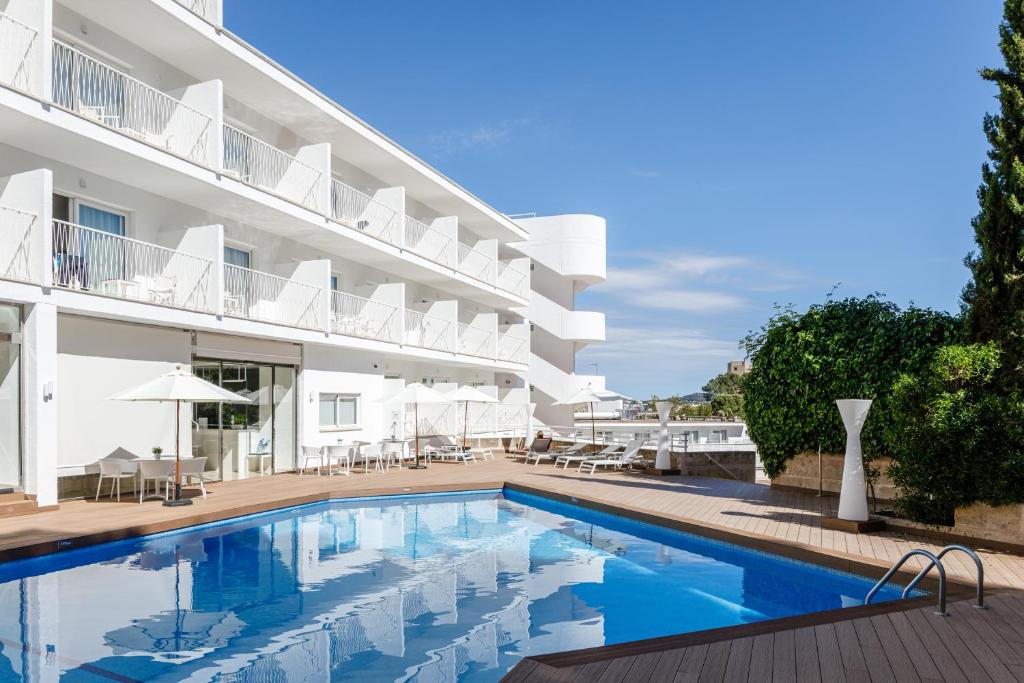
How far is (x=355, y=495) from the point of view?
14.4 metres

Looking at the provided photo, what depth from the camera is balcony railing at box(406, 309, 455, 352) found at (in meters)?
23.4

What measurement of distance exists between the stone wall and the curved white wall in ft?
63.0

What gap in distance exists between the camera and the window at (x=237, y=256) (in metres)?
16.9

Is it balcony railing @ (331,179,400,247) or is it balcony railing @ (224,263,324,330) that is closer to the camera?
balcony railing @ (224,263,324,330)

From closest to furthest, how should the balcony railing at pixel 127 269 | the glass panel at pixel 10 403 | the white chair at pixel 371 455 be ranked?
the glass panel at pixel 10 403 < the balcony railing at pixel 127 269 < the white chair at pixel 371 455

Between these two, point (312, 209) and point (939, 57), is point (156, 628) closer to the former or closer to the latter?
point (312, 209)

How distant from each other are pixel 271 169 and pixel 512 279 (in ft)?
43.9

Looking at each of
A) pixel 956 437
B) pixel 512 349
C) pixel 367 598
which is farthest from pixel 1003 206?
pixel 512 349

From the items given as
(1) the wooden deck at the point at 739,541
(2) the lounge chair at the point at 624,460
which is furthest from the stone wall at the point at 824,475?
(2) the lounge chair at the point at 624,460

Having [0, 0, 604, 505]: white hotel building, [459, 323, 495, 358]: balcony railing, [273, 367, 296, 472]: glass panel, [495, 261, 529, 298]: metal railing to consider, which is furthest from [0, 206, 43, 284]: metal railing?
[495, 261, 529, 298]: metal railing

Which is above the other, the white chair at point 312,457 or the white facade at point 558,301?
the white facade at point 558,301

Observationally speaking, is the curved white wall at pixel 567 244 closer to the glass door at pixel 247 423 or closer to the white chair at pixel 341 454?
the white chair at pixel 341 454

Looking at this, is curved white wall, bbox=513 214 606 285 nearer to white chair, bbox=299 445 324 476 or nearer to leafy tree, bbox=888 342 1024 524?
white chair, bbox=299 445 324 476

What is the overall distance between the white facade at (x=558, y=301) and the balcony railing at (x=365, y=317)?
12.9m
